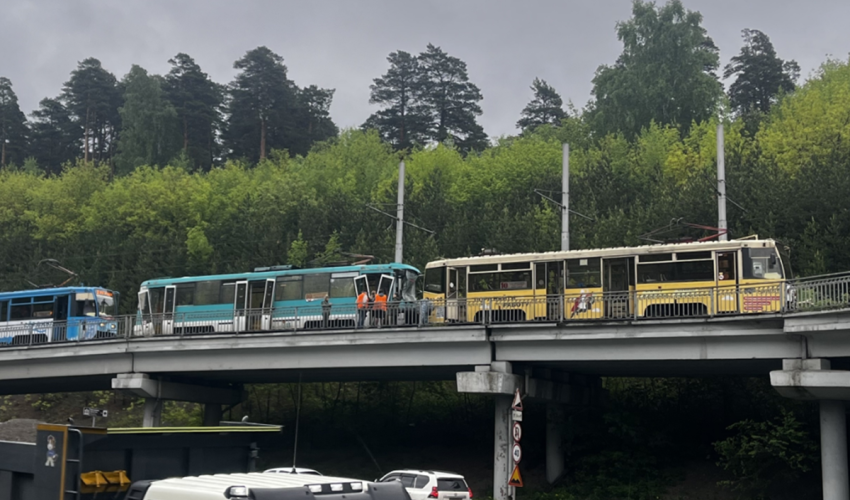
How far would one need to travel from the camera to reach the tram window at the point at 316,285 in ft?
122

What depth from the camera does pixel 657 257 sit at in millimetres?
31219

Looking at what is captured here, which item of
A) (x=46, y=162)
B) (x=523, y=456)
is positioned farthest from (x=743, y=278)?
(x=46, y=162)

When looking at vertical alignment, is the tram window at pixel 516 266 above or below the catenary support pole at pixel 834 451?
above

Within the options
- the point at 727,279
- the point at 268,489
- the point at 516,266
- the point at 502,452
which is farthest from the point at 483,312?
the point at 268,489

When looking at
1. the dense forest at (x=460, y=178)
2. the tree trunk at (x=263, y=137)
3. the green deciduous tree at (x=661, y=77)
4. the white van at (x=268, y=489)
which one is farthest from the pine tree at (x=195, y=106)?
the white van at (x=268, y=489)

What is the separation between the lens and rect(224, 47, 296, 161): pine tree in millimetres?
109688

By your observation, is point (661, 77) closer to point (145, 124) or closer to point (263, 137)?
point (263, 137)

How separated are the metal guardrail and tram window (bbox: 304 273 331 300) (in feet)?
2.26

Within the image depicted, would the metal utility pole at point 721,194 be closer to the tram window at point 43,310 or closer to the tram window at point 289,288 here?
the tram window at point 289,288

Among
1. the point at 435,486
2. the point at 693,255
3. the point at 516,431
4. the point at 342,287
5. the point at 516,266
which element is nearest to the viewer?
the point at 516,431

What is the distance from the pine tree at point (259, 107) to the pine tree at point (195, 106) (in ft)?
12.7

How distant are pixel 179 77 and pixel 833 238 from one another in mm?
92902

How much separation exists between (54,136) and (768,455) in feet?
370

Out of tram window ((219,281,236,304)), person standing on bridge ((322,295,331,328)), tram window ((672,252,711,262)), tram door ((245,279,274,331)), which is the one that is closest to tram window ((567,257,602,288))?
tram window ((672,252,711,262))
